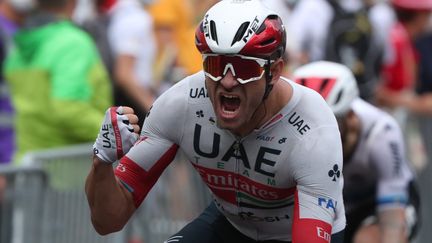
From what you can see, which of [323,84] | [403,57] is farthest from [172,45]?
[323,84]

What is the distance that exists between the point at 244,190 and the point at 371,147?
2558 millimetres

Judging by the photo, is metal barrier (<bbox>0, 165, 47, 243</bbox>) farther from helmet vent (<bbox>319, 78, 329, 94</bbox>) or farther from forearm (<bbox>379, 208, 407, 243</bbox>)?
forearm (<bbox>379, 208, 407, 243</bbox>)

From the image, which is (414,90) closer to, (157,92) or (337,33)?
(337,33)

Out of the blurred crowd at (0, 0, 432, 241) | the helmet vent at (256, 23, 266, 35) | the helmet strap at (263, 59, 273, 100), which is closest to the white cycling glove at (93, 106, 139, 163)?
the helmet strap at (263, 59, 273, 100)

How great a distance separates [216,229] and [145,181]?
509 millimetres

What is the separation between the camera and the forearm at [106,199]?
6457 millimetres

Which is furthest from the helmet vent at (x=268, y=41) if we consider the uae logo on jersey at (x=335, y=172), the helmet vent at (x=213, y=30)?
the uae logo on jersey at (x=335, y=172)

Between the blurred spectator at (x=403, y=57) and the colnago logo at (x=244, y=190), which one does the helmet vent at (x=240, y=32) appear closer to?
the colnago logo at (x=244, y=190)

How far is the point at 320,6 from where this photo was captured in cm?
1189

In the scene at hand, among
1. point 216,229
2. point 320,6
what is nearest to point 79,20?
point 320,6

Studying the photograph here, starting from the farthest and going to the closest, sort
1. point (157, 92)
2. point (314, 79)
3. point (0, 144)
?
point (157, 92) → point (0, 144) → point (314, 79)

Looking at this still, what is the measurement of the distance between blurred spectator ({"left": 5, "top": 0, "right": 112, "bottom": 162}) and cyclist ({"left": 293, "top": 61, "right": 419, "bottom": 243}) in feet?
5.16

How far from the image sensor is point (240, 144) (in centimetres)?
658

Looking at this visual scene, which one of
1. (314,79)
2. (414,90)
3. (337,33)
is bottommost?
(414,90)
